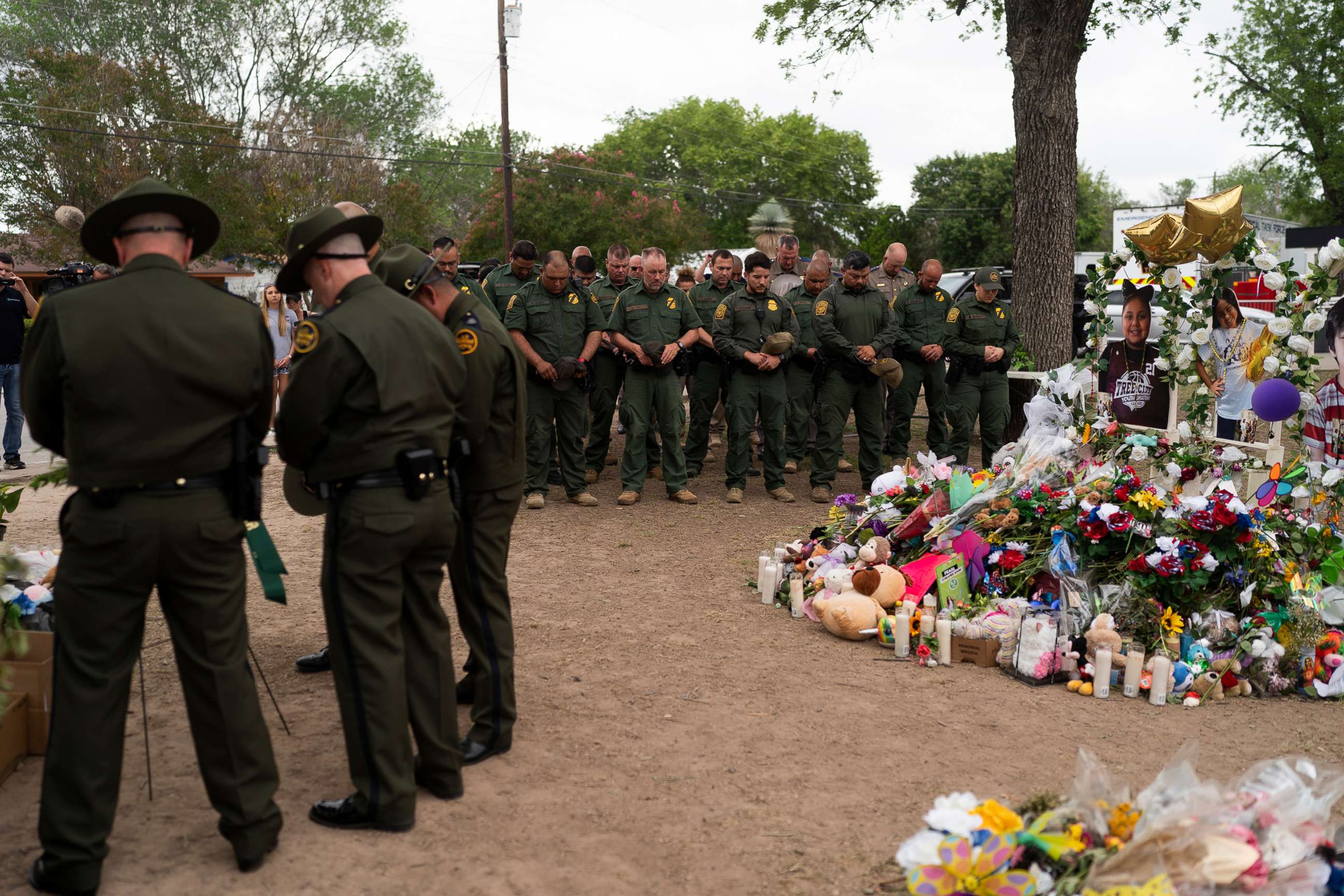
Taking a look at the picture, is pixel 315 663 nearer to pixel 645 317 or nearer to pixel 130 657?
pixel 130 657

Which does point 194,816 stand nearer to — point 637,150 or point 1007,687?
point 1007,687

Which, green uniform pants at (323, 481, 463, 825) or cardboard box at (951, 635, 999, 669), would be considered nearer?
green uniform pants at (323, 481, 463, 825)

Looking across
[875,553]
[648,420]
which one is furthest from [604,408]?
[875,553]

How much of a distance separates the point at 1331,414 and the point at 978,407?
14.0 feet

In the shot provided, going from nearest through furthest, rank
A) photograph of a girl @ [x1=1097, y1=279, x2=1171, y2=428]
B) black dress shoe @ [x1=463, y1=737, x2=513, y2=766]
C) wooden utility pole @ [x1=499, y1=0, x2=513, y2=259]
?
black dress shoe @ [x1=463, y1=737, x2=513, y2=766], photograph of a girl @ [x1=1097, y1=279, x2=1171, y2=428], wooden utility pole @ [x1=499, y1=0, x2=513, y2=259]

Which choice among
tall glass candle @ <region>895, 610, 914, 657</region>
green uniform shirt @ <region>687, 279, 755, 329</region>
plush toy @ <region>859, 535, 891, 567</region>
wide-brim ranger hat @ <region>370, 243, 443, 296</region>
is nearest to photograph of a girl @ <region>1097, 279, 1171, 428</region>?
plush toy @ <region>859, 535, 891, 567</region>

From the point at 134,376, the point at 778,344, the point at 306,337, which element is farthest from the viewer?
the point at 778,344

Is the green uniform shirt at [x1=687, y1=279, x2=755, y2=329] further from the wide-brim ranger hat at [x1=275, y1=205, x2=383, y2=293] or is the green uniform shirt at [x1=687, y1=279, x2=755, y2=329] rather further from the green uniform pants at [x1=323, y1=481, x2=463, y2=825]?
the green uniform pants at [x1=323, y1=481, x2=463, y2=825]

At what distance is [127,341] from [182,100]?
2854cm

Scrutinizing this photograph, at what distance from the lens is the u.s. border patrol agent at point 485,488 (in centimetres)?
427

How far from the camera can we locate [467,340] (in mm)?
4246

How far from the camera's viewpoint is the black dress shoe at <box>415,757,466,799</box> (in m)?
4.03

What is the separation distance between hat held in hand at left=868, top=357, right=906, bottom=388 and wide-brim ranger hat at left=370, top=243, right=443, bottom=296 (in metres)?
6.26

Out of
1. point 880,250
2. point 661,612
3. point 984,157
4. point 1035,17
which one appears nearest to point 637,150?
point 984,157
